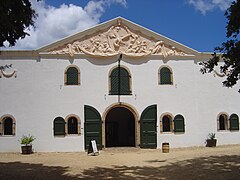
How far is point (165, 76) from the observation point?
20.3m

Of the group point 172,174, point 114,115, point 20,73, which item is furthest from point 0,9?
point 114,115

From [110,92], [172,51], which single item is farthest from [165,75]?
[110,92]

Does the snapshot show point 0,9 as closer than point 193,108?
Yes

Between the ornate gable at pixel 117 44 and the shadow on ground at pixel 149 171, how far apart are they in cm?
804

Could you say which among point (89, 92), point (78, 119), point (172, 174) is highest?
point (89, 92)

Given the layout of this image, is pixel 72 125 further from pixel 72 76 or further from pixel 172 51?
pixel 172 51

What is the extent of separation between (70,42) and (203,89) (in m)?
9.07

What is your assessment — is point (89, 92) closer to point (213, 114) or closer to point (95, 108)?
point (95, 108)

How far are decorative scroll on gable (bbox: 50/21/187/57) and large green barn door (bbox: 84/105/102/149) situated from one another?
140 inches

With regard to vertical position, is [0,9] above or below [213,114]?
above

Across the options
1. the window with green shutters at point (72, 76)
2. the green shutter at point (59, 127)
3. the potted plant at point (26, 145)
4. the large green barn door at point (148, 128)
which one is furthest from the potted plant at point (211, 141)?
the potted plant at point (26, 145)

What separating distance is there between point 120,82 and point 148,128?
3.38 metres

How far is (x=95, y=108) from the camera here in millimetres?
19469

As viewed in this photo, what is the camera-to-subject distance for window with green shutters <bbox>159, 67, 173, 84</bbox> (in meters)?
20.2
